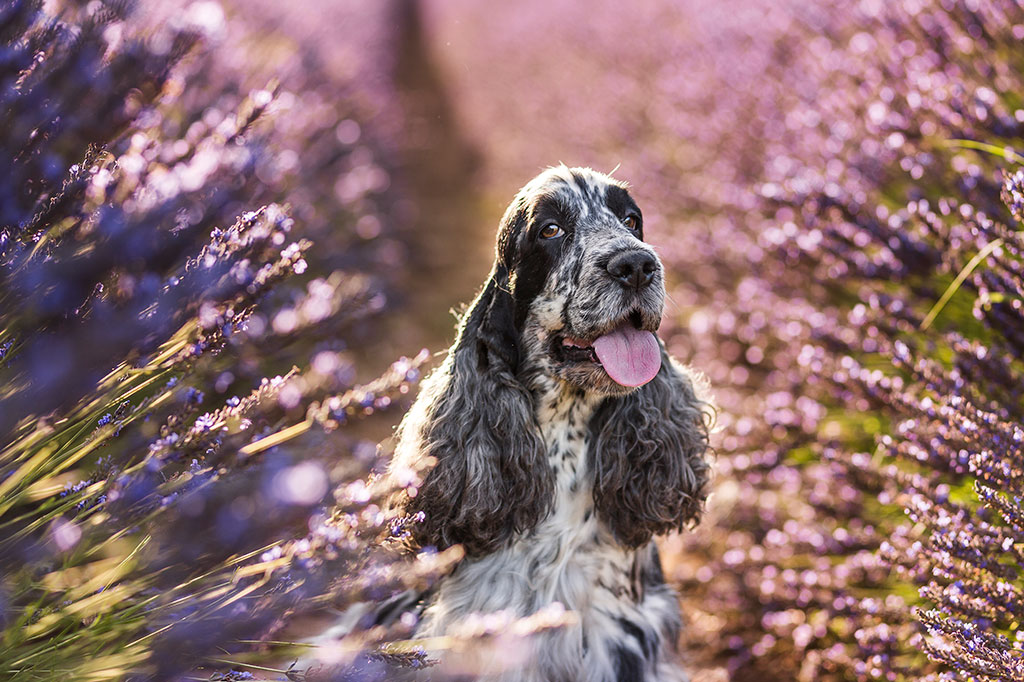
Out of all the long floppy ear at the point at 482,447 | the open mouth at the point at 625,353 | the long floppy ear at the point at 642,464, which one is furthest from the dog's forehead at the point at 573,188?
the long floppy ear at the point at 642,464

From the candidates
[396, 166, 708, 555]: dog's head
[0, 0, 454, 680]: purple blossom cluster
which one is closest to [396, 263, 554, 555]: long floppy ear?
[396, 166, 708, 555]: dog's head

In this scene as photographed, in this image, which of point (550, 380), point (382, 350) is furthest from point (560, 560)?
point (382, 350)

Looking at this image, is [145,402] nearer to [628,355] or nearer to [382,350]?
[628,355]

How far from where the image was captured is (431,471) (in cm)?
244

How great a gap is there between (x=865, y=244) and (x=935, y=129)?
2.06 feet

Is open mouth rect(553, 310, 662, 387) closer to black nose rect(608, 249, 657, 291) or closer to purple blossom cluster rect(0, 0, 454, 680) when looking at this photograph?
black nose rect(608, 249, 657, 291)

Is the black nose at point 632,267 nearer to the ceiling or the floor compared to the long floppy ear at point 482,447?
nearer to the ceiling

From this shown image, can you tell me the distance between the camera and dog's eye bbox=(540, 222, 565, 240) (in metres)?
2.43

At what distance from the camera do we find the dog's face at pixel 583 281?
A: 227cm

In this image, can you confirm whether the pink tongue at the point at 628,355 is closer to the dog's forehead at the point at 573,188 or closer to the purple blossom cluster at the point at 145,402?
the dog's forehead at the point at 573,188

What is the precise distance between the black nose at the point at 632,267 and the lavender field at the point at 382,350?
0.55 m

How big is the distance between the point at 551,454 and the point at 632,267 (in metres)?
0.64

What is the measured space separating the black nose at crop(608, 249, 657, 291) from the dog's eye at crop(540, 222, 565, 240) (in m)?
0.24

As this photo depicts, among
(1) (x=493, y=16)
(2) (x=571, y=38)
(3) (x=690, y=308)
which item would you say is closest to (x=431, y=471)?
(3) (x=690, y=308)
